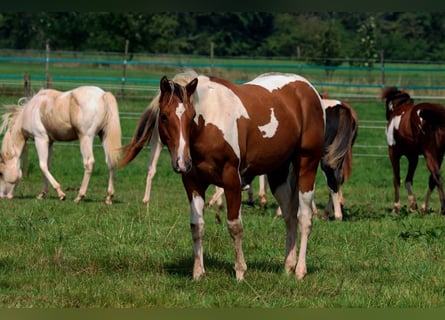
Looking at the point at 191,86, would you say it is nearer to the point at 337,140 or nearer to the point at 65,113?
the point at 337,140

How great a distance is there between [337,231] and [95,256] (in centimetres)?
318

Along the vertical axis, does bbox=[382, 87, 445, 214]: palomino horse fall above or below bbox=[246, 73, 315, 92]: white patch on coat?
below

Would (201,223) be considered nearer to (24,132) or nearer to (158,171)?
(24,132)

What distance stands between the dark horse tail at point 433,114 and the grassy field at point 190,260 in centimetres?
159

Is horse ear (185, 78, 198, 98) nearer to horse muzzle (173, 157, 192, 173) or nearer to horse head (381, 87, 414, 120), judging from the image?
horse muzzle (173, 157, 192, 173)

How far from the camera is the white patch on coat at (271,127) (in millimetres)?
6782

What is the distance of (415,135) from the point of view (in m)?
13.5

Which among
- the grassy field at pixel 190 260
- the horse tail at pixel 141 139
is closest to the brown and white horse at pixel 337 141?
the grassy field at pixel 190 260

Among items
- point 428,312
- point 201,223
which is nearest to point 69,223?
point 201,223

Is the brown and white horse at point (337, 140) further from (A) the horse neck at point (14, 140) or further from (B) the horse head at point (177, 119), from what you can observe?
(A) the horse neck at point (14, 140)

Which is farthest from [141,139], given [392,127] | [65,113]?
[392,127]

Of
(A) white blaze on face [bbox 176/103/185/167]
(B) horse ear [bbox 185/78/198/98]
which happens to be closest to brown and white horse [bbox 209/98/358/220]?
(B) horse ear [bbox 185/78/198/98]

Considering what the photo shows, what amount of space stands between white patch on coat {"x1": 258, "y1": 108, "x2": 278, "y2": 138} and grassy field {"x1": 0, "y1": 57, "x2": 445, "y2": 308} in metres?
1.15

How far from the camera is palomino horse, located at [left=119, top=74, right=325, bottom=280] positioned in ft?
20.2
